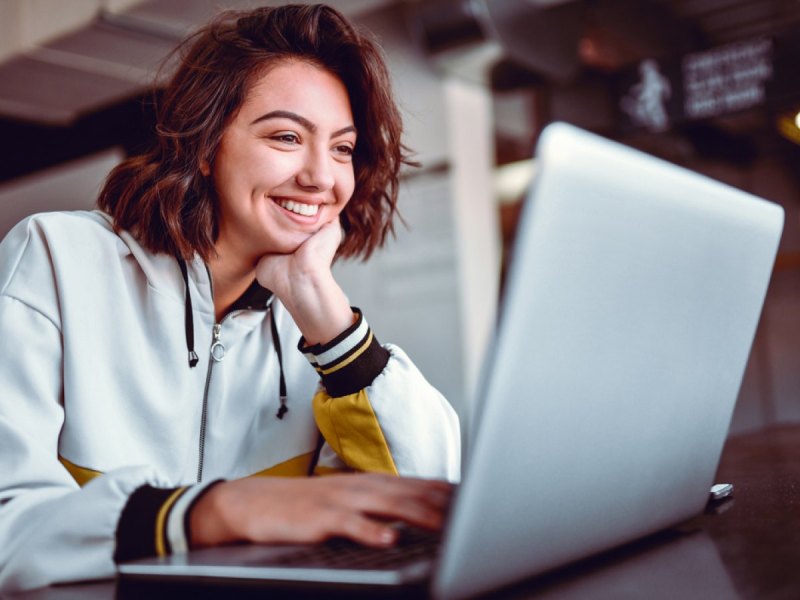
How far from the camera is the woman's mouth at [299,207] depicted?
123 centimetres

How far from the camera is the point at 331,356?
1027 millimetres

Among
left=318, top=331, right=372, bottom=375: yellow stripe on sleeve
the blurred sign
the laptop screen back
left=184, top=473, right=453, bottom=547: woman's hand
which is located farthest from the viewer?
the blurred sign

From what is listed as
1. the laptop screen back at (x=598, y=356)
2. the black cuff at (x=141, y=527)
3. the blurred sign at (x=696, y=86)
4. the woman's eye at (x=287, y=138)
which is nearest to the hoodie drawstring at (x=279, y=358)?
the woman's eye at (x=287, y=138)

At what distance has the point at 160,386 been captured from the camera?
1.05m

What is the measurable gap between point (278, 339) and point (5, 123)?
13.9 ft

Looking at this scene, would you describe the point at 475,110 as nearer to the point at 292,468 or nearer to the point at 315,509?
the point at 292,468

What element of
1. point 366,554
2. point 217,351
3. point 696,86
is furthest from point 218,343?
point 696,86

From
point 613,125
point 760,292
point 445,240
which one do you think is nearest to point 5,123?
point 445,240

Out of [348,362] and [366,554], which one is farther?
[348,362]

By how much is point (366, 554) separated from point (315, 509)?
7 cm

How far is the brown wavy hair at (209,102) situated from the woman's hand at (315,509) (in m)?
0.54

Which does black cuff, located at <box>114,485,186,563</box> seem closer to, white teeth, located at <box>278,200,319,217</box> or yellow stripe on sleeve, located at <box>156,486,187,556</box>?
yellow stripe on sleeve, located at <box>156,486,187,556</box>

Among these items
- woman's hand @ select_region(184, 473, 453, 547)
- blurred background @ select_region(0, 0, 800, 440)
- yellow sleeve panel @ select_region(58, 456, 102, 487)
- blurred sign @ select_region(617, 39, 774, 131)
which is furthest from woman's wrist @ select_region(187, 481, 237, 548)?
blurred sign @ select_region(617, 39, 774, 131)

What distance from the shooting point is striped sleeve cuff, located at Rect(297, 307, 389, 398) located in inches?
40.4
